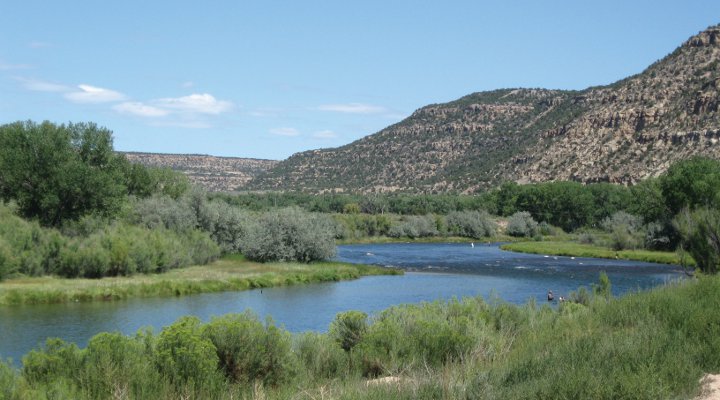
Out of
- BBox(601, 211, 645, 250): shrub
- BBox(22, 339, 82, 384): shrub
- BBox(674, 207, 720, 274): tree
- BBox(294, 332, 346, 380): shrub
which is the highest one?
BBox(674, 207, 720, 274): tree

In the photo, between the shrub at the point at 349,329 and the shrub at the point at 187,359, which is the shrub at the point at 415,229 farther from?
the shrub at the point at 187,359

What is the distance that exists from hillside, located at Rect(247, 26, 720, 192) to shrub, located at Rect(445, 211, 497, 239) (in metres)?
25.6

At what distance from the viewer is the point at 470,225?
376 feet

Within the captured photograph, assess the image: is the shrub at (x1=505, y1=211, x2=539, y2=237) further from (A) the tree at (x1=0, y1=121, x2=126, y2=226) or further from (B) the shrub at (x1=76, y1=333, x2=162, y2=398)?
(B) the shrub at (x1=76, y1=333, x2=162, y2=398)

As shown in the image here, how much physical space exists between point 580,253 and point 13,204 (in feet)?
182

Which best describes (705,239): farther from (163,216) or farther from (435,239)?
(435,239)

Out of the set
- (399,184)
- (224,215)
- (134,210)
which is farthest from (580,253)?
(399,184)

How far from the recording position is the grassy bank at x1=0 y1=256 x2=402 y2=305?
38438mm

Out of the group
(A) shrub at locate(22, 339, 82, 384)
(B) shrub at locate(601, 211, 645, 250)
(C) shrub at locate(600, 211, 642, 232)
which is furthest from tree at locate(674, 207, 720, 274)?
(C) shrub at locate(600, 211, 642, 232)

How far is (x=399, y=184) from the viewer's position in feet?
583

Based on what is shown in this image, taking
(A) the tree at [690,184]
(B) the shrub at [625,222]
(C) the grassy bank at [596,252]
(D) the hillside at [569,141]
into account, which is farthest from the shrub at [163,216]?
(D) the hillside at [569,141]

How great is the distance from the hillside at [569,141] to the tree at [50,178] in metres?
86.8

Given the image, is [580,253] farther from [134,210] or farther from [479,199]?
[479,199]

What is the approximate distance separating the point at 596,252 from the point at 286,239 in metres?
36.2
